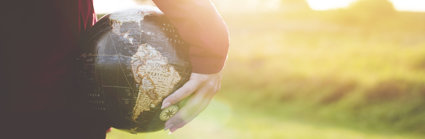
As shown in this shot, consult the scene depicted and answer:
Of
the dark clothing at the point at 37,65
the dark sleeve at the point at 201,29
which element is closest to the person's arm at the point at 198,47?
the dark sleeve at the point at 201,29

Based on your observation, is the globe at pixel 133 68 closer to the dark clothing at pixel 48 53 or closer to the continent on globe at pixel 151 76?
the continent on globe at pixel 151 76

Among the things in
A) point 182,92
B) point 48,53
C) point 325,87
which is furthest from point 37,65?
point 325,87

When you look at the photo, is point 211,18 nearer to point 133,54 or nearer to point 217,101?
point 133,54

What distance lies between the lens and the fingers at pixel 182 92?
2.54 meters

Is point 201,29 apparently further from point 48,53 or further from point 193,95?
point 48,53

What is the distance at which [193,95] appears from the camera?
260 centimetres

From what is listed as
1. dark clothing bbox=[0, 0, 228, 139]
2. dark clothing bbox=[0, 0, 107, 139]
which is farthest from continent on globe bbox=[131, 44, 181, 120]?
dark clothing bbox=[0, 0, 107, 139]

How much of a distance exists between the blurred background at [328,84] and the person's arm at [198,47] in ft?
25.0

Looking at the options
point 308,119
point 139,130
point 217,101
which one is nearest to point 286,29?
point 217,101

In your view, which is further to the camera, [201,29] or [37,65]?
[201,29]

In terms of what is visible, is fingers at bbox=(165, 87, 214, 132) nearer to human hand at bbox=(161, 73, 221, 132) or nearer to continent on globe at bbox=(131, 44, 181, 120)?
human hand at bbox=(161, 73, 221, 132)

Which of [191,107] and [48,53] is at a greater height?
[48,53]

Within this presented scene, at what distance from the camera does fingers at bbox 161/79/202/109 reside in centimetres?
254

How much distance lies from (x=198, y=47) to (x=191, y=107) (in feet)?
1.39
